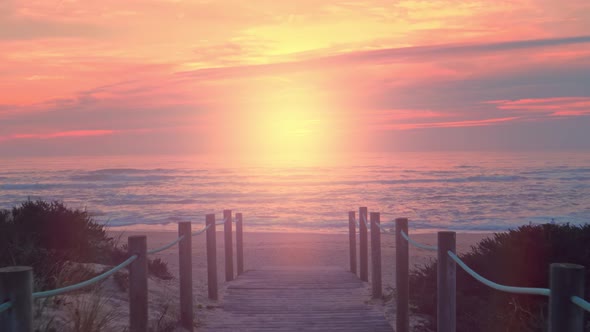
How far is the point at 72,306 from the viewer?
631 cm

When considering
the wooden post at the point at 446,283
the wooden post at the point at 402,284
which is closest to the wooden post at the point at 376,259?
the wooden post at the point at 402,284

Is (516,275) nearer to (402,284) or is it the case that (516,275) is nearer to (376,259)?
(402,284)

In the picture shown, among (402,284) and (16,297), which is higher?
(16,297)

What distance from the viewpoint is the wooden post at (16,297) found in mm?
3262

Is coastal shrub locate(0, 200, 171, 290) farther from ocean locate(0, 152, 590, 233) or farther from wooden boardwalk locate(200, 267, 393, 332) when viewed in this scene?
ocean locate(0, 152, 590, 233)

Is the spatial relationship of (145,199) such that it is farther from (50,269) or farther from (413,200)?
(50,269)

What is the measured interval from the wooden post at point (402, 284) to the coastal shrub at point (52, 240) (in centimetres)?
407

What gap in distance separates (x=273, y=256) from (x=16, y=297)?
15360 millimetres

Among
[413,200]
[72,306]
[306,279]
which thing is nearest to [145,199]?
[413,200]

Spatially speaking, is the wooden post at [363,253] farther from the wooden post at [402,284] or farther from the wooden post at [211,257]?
the wooden post at [402,284]

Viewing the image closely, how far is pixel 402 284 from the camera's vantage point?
7031 mm

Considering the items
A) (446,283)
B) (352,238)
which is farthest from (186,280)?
(352,238)

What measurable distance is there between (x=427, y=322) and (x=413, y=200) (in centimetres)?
3124

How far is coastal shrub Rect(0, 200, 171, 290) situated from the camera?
7.55m
